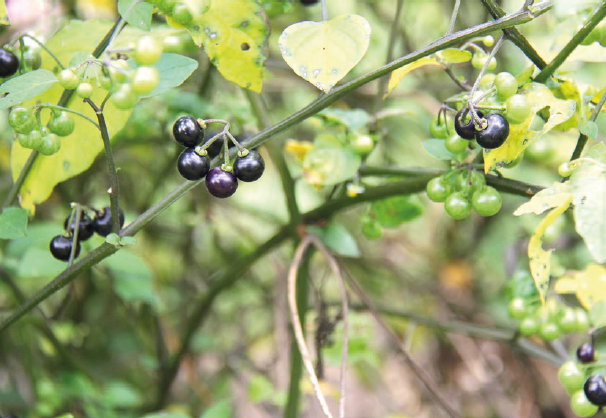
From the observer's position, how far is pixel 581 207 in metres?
0.75

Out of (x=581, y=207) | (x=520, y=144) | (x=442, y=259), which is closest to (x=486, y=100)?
(x=520, y=144)

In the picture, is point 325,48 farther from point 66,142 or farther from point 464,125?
point 66,142

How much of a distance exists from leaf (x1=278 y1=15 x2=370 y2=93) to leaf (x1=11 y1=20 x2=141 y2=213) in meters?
0.31

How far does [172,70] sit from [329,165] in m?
0.45

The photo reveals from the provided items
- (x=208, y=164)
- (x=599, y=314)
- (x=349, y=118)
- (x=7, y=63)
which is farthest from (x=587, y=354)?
(x=7, y=63)

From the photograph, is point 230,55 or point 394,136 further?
point 394,136

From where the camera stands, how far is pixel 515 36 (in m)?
0.86

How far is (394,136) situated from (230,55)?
1.67m

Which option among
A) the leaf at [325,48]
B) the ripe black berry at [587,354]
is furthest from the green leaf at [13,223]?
the ripe black berry at [587,354]

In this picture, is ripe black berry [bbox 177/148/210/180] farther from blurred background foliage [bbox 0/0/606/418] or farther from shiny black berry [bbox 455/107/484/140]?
blurred background foliage [bbox 0/0/606/418]

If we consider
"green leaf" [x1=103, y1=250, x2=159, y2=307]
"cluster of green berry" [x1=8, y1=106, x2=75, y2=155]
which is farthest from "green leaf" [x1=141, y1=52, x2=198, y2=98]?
"green leaf" [x1=103, y1=250, x2=159, y2=307]

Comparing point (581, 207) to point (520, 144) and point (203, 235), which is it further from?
point (203, 235)

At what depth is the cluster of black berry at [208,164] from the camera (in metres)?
0.80

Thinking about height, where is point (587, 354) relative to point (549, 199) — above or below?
below
